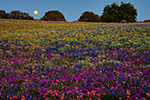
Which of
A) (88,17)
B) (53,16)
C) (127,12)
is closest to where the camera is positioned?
(127,12)

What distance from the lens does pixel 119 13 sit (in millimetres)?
52656

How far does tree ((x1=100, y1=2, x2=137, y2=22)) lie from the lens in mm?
50812

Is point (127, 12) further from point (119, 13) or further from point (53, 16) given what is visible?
point (53, 16)

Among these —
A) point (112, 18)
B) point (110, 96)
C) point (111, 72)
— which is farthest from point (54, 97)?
point (112, 18)

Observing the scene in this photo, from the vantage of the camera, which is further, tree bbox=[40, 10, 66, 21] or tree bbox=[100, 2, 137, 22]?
tree bbox=[40, 10, 66, 21]

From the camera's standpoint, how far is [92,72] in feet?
19.7

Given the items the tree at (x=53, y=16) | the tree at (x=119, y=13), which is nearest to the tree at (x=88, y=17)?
the tree at (x=53, y=16)

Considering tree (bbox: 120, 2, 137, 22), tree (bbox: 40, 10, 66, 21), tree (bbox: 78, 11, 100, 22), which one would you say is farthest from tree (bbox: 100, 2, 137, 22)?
tree (bbox: 40, 10, 66, 21)

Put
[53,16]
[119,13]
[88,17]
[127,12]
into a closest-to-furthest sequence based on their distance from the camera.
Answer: [119,13], [127,12], [53,16], [88,17]

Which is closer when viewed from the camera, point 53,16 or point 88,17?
point 53,16

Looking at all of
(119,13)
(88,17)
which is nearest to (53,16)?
(88,17)

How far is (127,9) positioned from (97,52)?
163 feet

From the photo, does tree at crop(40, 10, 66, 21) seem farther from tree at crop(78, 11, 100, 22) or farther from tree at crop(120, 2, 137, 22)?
tree at crop(120, 2, 137, 22)

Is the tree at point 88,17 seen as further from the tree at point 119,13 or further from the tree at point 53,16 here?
the tree at point 119,13
